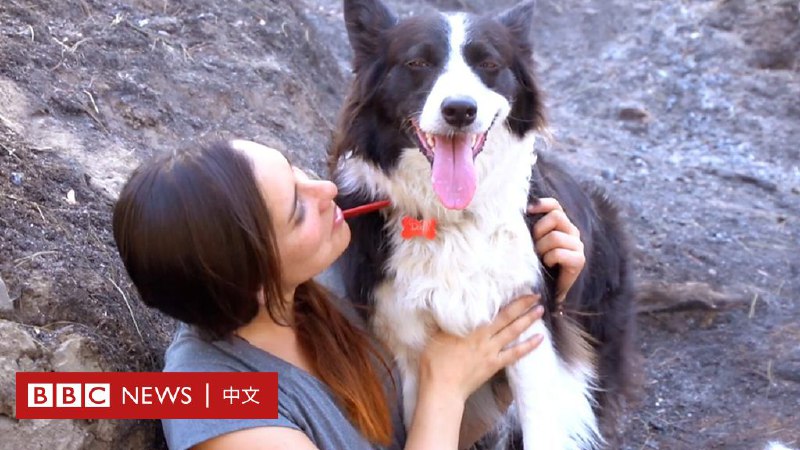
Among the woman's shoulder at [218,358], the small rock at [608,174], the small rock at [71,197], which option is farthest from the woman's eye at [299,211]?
the small rock at [608,174]

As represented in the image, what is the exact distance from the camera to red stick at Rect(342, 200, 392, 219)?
106 inches

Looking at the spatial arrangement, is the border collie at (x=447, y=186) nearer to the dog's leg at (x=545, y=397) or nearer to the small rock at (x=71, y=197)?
the dog's leg at (x=545, y=397)

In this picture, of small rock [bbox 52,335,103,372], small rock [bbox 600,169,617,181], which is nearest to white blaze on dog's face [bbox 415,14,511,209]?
small rock [bbox 52,335,103,372]

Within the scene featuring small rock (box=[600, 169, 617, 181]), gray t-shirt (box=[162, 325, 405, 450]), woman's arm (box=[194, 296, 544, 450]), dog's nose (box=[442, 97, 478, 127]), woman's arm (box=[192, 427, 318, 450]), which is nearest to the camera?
woman's arm (box=[192, 427, 318, 450])

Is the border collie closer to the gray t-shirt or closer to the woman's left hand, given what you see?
the woman's left hand

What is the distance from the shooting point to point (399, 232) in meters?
2.76

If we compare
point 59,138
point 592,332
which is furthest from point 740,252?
point 59,138

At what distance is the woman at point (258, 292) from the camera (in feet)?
6.37

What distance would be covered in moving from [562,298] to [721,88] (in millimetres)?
4630

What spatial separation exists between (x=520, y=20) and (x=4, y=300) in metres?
1.69

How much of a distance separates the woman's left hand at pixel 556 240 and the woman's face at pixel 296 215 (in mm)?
717

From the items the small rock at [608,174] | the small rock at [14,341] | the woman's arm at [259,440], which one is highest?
the woman's arm at [259,440]

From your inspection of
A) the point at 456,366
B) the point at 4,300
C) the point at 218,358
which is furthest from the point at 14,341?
the point at 456,366

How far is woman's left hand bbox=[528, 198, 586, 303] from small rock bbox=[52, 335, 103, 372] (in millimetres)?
1258
